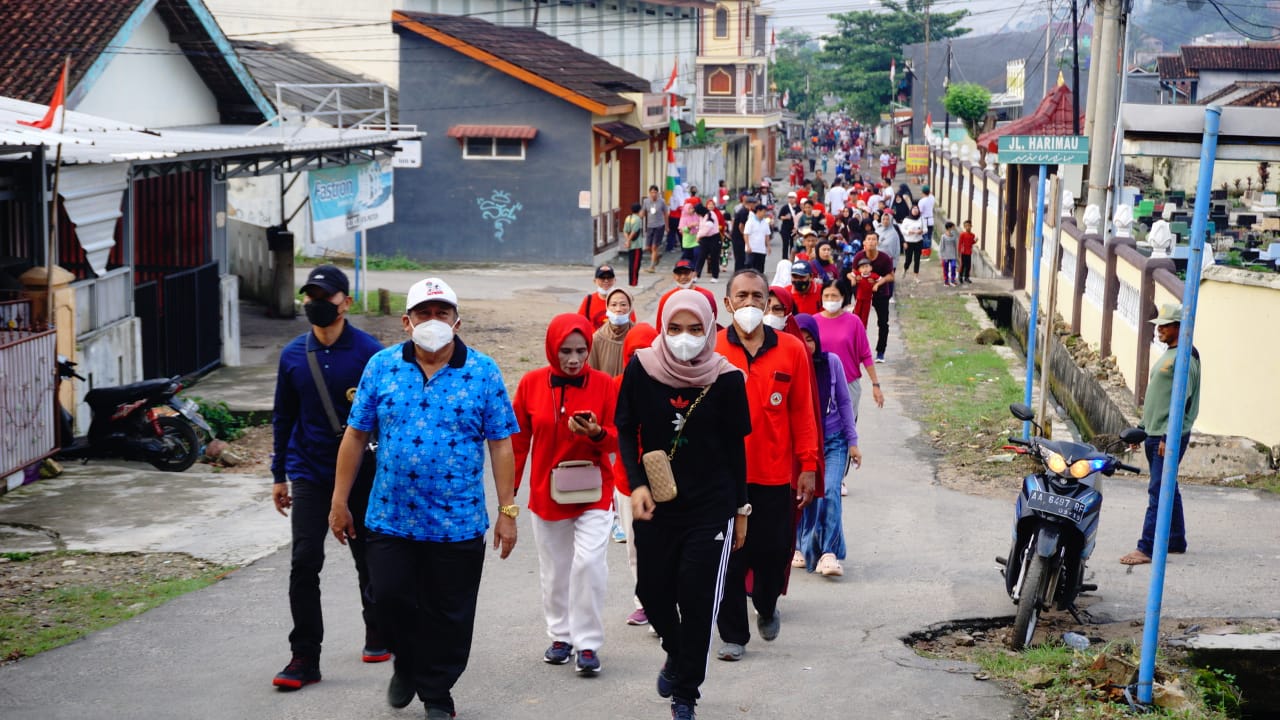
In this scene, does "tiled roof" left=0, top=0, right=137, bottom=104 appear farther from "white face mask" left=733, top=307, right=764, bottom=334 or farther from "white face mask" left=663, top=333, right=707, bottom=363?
"white face mask" left=663, top=333, right=707, bottom=363

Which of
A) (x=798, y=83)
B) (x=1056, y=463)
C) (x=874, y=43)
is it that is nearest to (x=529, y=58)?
(x=1056, y=463)

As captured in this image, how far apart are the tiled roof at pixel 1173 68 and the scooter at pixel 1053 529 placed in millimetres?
49190

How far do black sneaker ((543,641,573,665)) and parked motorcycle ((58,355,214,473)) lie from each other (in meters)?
6.72

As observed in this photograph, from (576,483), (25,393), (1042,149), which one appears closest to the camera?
(576,483)

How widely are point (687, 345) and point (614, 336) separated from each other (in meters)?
3.07

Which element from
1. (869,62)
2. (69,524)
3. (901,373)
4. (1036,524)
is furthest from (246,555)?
(869,62)

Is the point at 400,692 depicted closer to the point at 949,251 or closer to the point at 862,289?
the point at 862,289

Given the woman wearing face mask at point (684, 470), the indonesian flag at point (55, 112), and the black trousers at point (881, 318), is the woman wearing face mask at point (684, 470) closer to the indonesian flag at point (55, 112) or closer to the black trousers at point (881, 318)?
the indonesian flag at point (55, 112)

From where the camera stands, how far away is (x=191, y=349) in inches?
633

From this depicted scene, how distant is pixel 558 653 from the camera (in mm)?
6387

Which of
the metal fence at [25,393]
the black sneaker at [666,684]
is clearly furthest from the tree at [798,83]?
the black sneaker at [666,684]

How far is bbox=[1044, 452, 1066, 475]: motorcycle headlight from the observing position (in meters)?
7.07

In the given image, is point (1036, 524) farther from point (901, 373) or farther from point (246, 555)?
point (901, 373)

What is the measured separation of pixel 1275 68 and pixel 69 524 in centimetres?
5018
